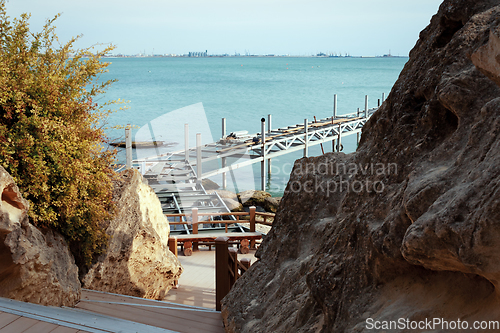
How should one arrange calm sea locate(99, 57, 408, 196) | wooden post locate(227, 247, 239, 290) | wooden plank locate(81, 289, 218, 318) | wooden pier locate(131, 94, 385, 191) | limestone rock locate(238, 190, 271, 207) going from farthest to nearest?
1. calm sea locate(99, 57, 408, 196)
2. limestone rock locate(238, 190, 271, 207)
3. wooden pier locate(131, 94, 385, 191)
4. wooden post locate(227, 247, 239, 290)
5. wooden plank locate(81, 289, 218, 318)

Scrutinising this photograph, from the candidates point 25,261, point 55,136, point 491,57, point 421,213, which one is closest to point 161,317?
point 25,261

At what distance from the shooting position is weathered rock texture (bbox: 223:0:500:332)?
1.75m

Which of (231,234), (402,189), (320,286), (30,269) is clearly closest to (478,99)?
(402,189)

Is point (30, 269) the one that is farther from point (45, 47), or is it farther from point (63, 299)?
point (45, 47)

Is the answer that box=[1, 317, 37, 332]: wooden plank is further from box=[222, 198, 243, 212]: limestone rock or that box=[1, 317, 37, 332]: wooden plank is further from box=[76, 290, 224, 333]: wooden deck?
box=[222, 198, 243, 212]: limestone rock

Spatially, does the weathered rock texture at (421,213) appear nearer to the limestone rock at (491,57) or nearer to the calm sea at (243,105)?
the limestone rock at (491,57)

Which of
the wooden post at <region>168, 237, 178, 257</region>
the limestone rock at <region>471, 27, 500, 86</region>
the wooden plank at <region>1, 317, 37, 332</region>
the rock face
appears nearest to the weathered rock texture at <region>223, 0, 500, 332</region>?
the limestone rock at <region>471, 27, 500, 86</region>

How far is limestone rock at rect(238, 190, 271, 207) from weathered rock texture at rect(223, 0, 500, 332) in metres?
15.9

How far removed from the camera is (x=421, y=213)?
2.04 meters

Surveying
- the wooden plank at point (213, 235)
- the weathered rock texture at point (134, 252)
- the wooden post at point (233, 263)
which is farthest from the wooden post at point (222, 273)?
the wooden plank at point (213, 235)

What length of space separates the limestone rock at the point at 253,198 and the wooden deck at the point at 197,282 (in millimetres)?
9386

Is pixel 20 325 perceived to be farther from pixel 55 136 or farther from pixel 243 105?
pixel 243 105

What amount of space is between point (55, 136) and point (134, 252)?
2.22m

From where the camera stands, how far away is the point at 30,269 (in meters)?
4.16
